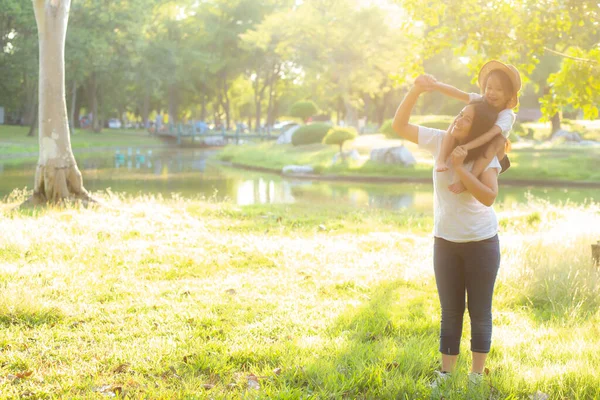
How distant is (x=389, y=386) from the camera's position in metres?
3.74

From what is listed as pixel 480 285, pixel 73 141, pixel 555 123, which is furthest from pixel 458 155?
pixel 73 141

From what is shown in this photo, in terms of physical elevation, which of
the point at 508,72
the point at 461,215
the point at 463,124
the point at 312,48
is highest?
the point at 312,48

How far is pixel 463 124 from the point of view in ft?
11.3

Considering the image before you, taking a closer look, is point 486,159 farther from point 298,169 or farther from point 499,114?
point 298,169

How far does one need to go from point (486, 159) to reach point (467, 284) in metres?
0.75

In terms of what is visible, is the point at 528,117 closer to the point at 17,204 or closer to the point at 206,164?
the point at 206,164

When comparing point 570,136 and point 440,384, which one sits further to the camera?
point 570,136

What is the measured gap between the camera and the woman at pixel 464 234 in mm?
3445

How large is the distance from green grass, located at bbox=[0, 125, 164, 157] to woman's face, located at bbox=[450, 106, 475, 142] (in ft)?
112

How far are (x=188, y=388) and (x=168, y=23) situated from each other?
200 feet

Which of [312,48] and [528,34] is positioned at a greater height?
[312,48]

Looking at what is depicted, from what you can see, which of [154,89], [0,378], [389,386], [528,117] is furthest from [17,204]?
[528,117]

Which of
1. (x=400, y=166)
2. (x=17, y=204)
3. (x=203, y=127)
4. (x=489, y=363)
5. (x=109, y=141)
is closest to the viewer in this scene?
(x=489, y=363)

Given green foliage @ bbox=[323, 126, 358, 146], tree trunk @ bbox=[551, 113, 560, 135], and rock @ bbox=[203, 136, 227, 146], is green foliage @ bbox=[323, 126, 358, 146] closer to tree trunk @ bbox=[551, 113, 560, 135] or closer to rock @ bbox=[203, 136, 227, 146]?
tree trunk @ bbox=[551, 113, 560, 135]
